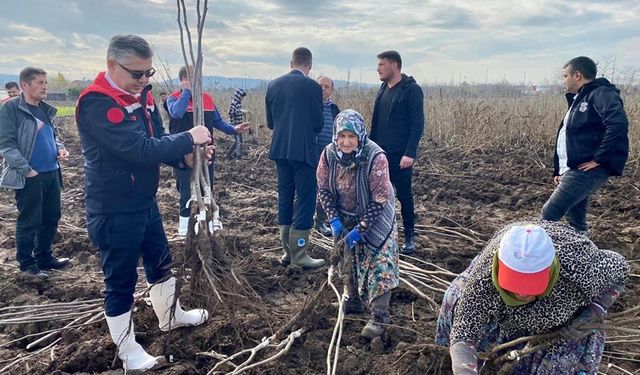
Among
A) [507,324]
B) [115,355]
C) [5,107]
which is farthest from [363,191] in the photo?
[5,107]

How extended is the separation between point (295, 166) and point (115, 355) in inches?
81.6

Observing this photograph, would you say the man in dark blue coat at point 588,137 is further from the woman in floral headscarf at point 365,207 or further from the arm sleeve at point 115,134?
the arm sleeve at point 115,134

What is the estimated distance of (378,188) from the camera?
288 centimetres

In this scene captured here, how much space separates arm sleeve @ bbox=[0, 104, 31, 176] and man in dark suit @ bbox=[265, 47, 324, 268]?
1.99m

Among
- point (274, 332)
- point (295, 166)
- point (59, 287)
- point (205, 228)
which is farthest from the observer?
point (295, 166)

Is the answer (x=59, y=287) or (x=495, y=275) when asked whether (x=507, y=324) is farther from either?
(x=59, y=287)

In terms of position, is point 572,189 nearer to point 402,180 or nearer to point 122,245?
point 402,180

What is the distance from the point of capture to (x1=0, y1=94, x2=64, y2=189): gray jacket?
380cm

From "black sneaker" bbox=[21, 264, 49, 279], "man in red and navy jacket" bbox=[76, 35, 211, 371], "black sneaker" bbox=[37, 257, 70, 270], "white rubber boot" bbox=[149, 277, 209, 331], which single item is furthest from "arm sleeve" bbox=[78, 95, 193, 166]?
"black sneaker" bbox=[37, 257, 70, 270]

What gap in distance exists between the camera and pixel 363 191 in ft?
9.69

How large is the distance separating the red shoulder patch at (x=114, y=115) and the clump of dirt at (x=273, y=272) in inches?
33.1

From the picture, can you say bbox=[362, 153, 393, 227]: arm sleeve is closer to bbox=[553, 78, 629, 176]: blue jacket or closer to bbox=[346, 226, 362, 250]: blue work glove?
bbox=[346, 226, 362, 250]: blue work glove

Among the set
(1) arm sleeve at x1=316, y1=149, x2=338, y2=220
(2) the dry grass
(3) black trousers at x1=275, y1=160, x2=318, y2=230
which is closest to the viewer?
(1) arm sleeve at x1=316, y1=149, x2=338, y2=220

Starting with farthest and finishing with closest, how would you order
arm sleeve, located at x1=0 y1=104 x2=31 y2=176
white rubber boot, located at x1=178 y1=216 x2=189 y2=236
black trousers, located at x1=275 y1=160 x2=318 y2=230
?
white rubber boot, located at x1=178 y1=216 x2=189 y2=236 → black trousers, located at x1=275 y1=160 x2=318 y2=230 → arm sleeve, located at x1=0 y1=104 x2=31 y2=176
